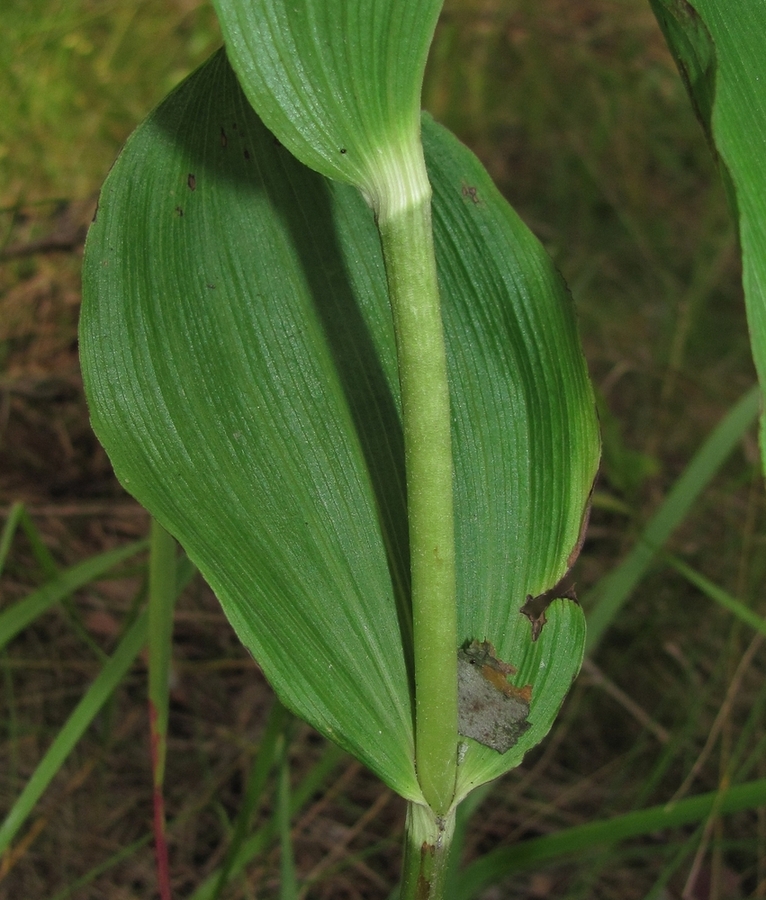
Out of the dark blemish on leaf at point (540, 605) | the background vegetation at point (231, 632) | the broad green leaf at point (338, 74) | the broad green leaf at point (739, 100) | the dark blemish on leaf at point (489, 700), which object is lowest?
the background vegetation at point (231, 632)

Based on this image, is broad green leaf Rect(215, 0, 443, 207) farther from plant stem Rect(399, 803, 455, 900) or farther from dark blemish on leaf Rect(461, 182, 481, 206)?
plant stem Rect(399, 803, 455, 900)

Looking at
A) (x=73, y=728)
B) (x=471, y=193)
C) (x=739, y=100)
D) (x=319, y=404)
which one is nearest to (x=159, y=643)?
(x=73, y=728)

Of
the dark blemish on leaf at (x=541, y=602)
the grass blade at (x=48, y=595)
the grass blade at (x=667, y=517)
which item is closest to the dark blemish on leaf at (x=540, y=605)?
the dark blemish on leaf at (x=541, y=602)

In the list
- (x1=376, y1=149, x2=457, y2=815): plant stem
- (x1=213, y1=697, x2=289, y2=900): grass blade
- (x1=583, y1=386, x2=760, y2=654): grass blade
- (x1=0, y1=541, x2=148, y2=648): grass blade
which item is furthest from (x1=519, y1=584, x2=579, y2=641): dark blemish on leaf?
(x1=0, y1=541, x2=148, y2=648): grass blade

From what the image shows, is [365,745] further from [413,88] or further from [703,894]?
[703,894]

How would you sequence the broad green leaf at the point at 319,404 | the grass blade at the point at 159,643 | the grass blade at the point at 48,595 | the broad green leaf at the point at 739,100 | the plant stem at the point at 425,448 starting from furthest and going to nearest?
1. the grass blade at the point at 48,595
2. the grass blade at the point at 159,643
3. the broad green leaf at the point at 319,404
4. the plant stem at the point at 425,448
5. the broad green leaf at the point at 739,100

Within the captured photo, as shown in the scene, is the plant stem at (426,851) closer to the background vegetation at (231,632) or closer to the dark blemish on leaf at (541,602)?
the dark blemish on leaf at (541,602)
